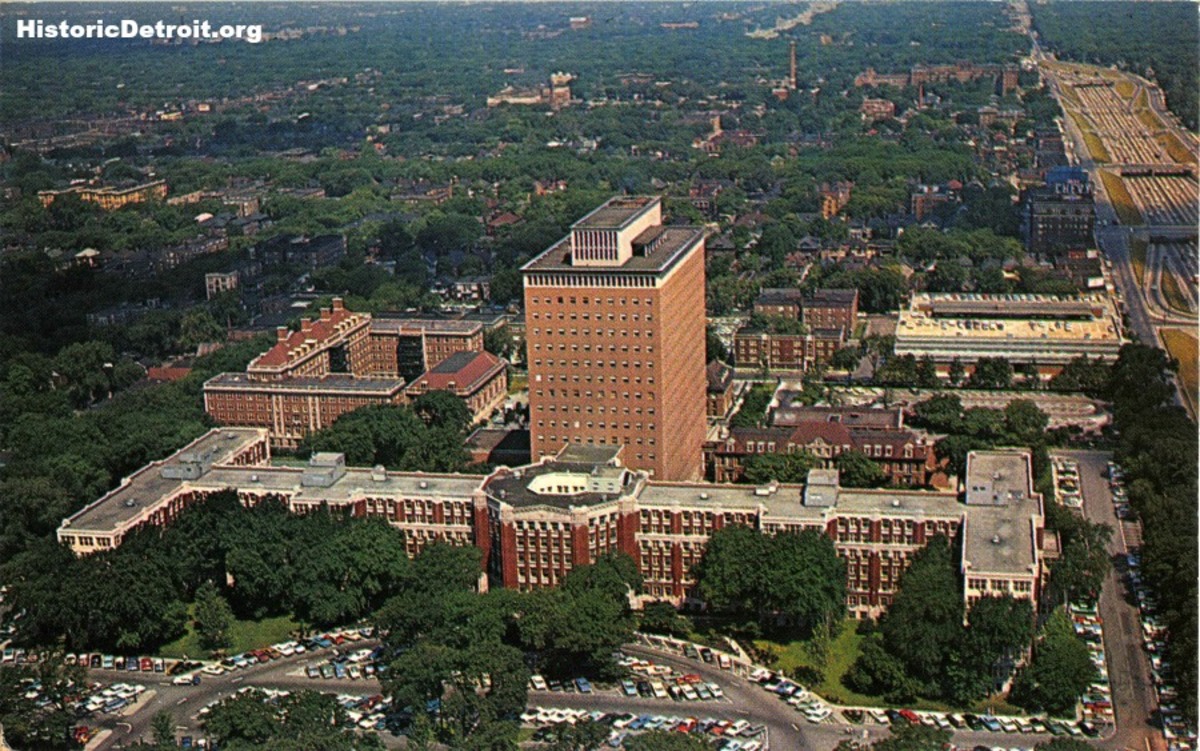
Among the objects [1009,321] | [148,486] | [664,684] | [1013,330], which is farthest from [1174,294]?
[148,486]

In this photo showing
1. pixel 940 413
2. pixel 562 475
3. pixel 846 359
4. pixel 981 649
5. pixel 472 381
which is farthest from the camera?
pixel 846 359

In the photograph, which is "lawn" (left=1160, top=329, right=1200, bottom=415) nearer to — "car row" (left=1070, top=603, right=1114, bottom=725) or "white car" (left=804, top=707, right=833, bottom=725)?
"car row" (left=1070, top=603, right=1114, bottom=725)

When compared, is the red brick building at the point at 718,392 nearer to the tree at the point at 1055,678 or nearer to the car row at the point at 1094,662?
the car row at the point at 1094,662

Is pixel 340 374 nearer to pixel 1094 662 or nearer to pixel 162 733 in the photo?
pixel 162 733

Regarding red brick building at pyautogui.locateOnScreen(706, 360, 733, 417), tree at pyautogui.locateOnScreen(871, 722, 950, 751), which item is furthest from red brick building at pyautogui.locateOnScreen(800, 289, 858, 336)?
tree at pyautogui.locateOnScreen(871, 722, 950, 751)

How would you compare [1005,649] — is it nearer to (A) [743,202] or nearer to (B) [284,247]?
(B) [284,247]

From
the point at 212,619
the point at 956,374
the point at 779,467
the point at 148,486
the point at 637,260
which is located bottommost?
the point at 956,374
